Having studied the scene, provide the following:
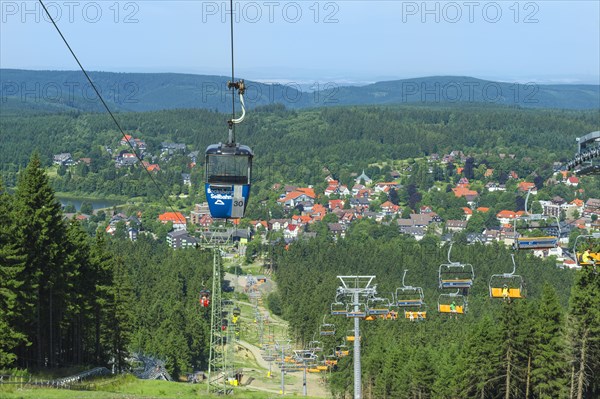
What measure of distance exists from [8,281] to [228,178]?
14663 mm

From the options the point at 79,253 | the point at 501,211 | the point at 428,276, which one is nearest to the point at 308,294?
the point at 428,276

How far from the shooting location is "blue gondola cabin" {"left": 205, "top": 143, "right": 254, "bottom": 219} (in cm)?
2438

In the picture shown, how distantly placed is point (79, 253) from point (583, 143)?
23394 millimetres

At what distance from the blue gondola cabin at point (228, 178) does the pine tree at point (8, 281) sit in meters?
13.2

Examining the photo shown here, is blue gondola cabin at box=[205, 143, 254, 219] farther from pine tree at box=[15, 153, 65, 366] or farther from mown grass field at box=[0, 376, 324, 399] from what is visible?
pine tree at box=[15, 153, 65, 366]

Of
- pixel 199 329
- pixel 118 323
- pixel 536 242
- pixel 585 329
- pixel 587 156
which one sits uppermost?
pixel 587 156

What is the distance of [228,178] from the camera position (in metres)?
25.0

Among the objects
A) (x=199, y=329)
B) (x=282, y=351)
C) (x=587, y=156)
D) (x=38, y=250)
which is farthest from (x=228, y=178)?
(x=199, y=329)

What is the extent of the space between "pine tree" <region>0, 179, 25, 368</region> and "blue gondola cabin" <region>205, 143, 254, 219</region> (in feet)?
43.4

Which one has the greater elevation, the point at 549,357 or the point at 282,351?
the point at 549,357

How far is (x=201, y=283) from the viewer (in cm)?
9062

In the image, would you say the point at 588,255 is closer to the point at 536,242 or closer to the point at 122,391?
the point at 536,242

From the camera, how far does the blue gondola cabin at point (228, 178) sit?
24.4 metres

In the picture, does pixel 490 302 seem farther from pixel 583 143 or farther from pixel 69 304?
pixel 583 143
